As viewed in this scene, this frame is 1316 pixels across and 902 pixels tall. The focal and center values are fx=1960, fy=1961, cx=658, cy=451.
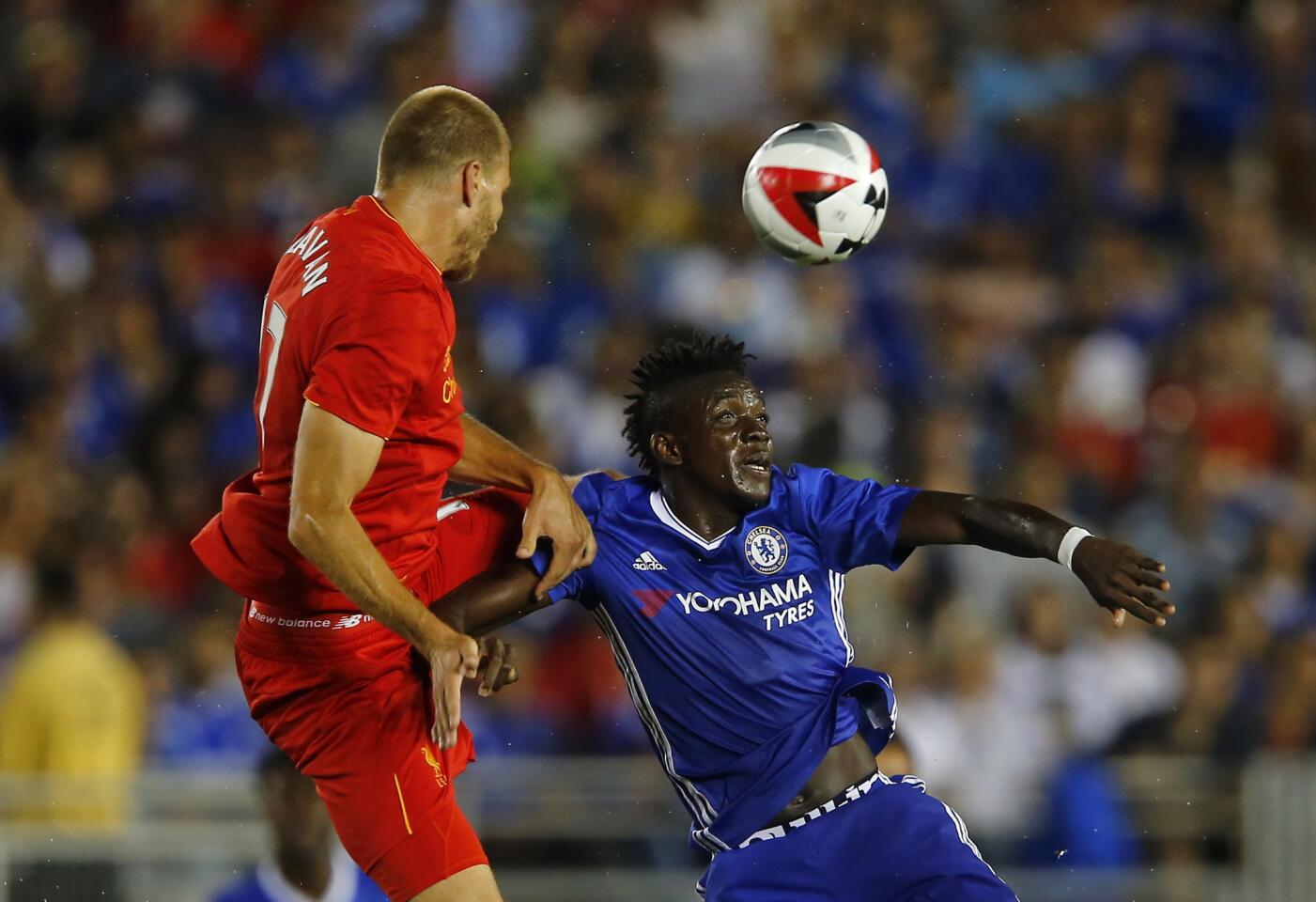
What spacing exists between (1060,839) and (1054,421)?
2.64 metres

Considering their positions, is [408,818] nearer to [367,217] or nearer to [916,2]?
[367,217]

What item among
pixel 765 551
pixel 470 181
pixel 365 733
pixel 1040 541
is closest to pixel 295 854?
pixel 365 733

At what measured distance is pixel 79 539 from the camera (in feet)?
30.3

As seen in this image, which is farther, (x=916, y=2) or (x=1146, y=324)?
(x=916, y=2)

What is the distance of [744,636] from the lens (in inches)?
198

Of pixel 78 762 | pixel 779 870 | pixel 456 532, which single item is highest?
pixel 456 532

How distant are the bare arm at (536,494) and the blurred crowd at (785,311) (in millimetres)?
3208

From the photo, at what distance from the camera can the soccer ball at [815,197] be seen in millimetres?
5777

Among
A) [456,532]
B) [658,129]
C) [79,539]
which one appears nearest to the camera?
[456,532]

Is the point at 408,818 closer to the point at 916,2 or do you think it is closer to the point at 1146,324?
the point at 1146,324

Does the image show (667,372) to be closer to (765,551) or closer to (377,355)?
(765,551)

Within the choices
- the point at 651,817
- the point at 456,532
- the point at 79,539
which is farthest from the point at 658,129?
the point at 456,532

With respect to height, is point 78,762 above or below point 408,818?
below

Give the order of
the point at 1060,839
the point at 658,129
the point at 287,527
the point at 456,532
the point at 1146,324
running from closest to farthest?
the point at 287,527, the point at 456,532, the point at 1060,839, the point at 1146,324, the point at 658,129
